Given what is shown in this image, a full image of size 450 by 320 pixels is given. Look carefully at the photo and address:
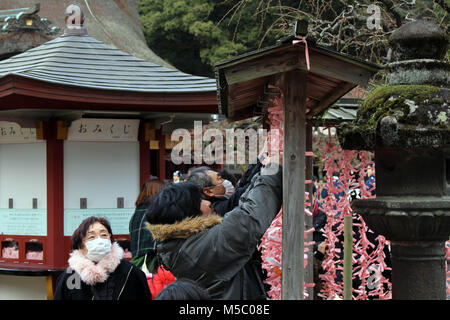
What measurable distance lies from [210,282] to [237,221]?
0.36m

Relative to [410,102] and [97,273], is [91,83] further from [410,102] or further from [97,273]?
[410,102]

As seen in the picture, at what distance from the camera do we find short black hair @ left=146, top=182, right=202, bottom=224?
10.3ft

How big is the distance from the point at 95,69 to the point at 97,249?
4.06 m

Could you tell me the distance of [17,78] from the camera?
622 cm

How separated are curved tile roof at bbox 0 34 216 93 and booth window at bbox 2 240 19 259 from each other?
2.05 meters

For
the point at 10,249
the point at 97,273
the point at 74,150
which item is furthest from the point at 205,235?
the point at 10,249

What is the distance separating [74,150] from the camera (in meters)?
7.16

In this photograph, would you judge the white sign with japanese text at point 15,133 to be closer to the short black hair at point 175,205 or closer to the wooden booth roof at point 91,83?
the wooden booth roof at point 91,83

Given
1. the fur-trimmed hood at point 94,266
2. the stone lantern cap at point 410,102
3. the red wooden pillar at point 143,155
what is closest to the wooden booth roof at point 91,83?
the red wooden pillar at point 143,155

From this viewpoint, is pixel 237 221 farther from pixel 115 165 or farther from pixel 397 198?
pixel 115 165

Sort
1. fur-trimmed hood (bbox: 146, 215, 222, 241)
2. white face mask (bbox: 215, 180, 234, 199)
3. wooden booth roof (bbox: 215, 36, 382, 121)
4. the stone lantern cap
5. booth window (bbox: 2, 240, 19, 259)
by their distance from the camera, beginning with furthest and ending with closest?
booth window (bbox: 2, 240, 19, 259), white face mask (bbox: 215, 180, 234, 199), the stone lantern cap, wooden booth roof (bbox: 215, 36, 382, 121), fur-trimmed hood (bbox: 146, 215, 222, 241)

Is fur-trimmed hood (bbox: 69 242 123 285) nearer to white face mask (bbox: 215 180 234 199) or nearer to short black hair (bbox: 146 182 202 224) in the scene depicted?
short black hair (bbox: 146 182 202 224)

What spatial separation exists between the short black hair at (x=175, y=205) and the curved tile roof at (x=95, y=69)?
3718 millimetres

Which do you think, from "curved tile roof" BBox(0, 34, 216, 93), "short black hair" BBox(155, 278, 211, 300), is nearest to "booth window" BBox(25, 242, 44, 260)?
"curved tile roof" BBox(0, 34, 216, 93)
